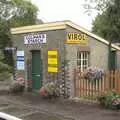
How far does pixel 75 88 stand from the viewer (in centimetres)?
1638

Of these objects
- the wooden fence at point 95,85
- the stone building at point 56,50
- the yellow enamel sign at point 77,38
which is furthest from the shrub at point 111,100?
the yellow enamel sign at point 77,38

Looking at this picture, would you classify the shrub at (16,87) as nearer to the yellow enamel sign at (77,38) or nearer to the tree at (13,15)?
the yellow enamel sign at (77,38)

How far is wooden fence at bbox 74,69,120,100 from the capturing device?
14.7 meters

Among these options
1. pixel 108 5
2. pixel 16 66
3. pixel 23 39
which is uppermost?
pixel 108 5

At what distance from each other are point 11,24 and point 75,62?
21440 millimetres

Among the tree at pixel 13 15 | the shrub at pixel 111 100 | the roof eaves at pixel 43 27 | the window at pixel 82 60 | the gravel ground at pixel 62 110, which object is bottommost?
the gravel ground at pixel 62 110

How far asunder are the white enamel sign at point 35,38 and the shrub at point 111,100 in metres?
4.51

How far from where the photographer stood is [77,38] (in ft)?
55.1

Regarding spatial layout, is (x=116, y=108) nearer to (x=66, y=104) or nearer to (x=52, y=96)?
(x=66, y=104)

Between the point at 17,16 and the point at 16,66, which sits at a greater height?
the point at 17,16

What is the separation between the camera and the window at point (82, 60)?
56.5 feet

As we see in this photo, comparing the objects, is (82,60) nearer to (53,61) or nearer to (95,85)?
(53,61)

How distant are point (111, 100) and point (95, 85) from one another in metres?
1.65

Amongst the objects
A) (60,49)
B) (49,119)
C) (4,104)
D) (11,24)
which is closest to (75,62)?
(60,49)
